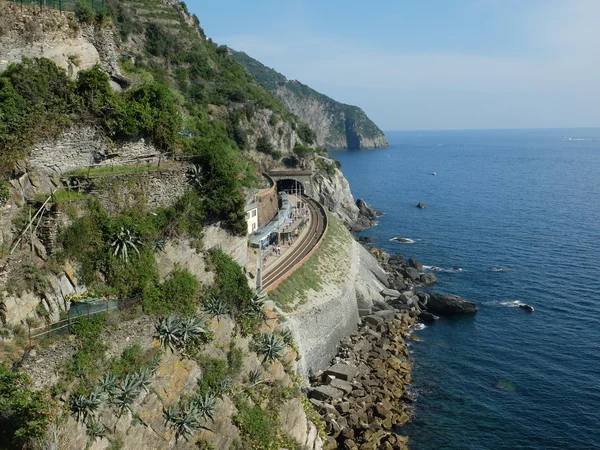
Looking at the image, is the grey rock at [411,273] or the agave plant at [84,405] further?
the grey rock at [411,273]

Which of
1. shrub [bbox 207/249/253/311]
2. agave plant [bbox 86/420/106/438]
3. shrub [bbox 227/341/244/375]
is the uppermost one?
shrub [bbox 207/249/253/311]

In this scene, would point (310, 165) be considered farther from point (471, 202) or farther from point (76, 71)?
point (76, 71)

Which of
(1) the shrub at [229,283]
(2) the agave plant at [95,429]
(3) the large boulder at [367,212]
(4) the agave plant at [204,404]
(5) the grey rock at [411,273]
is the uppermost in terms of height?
(1) the shrub at [229,283]

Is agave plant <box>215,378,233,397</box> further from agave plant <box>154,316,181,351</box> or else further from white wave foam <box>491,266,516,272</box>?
white wave foam <box>491,266,516,272</box>

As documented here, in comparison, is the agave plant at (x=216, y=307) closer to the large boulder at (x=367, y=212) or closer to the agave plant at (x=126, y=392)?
the agave plant at (x=126, y=392)

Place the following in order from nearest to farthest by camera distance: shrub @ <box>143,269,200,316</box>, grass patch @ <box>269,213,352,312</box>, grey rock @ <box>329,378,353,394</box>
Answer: shrub @ <box>143,269,200,316</box>
grey rock @ <box>329,378,353,394</box>
grass patch @ <box>269,213,352,312</box>

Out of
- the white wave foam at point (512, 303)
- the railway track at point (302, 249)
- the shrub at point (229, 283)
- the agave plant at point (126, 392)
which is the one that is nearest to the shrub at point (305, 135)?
the railway track at point (302, 249)

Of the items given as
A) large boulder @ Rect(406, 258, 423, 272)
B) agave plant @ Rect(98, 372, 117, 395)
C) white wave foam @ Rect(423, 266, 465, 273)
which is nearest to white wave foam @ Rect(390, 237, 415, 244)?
large boulder @ Rect(406, 258, 423, 272)
